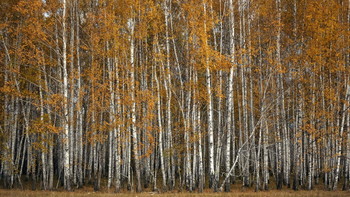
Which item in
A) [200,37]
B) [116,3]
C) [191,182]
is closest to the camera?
[200,37]

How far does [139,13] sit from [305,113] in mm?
11265

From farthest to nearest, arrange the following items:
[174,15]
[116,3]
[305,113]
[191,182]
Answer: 1. [174,15]
2. [305,113]
3. [116,3]
4. [191,182]

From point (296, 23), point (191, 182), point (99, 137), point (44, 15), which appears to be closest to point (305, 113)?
point (296, 23)

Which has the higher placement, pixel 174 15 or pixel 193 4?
pixel 174 15

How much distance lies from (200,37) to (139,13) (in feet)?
13.0

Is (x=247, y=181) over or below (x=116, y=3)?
below

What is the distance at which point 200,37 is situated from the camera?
1408cm

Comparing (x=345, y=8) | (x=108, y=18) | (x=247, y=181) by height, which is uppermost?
(x=345, y=8)

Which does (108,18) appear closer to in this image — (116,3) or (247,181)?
(116,3)

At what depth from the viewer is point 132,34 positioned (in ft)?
51.0

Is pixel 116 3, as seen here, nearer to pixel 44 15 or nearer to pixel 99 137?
pixel 44 15

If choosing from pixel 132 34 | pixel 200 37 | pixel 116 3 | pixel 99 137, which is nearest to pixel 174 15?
pixel 116 3

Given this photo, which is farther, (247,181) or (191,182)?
(247,181)

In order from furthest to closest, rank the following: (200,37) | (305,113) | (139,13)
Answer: (305,113)
(139,13)
(200,37)
